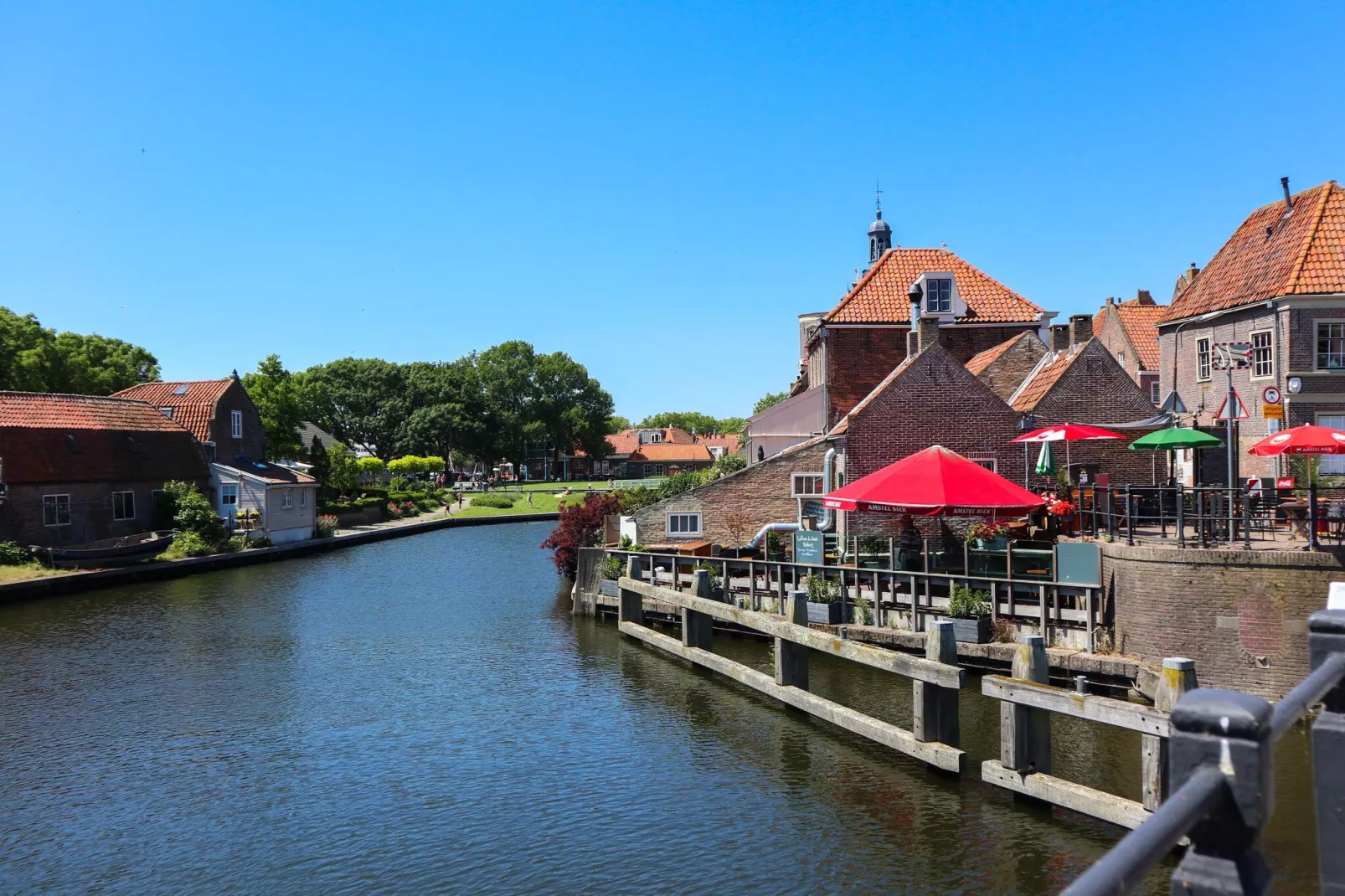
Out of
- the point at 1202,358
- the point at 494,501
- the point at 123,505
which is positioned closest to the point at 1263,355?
the point at 1202,358

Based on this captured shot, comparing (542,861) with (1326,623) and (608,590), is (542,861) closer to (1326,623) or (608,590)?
(1326,623)

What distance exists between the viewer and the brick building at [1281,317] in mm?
27875

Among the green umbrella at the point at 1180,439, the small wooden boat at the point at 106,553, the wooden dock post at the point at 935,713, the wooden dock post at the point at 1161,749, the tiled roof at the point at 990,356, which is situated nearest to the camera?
the wooden dock post at the point at 1161,749

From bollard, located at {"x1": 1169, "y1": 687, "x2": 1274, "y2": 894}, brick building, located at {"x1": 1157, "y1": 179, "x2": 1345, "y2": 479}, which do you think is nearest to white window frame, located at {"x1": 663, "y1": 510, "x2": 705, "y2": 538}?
brick building, located at {"x1": 1157, "y1": 179, "x2": 1345, "y2": 479}

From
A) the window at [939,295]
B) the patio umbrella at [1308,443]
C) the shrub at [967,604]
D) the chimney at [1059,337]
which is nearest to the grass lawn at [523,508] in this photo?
the window at [939,295]

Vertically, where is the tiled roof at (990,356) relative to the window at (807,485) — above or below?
above

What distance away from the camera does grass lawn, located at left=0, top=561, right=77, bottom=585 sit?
34875 millimetres

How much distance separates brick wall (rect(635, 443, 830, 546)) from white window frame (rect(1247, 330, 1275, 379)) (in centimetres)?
1319

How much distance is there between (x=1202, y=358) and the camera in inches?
1281

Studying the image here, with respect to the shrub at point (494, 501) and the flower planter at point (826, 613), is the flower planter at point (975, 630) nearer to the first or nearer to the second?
the flower planter at point (826, 613)

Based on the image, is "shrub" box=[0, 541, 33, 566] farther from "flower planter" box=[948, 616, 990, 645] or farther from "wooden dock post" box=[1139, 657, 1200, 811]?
"wooden dock post" box=[1139, 657, 1200, 811]

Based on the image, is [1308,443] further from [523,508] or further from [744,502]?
[523,508]

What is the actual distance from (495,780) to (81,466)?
119 feet

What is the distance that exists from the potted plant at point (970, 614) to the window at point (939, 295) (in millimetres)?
18060
